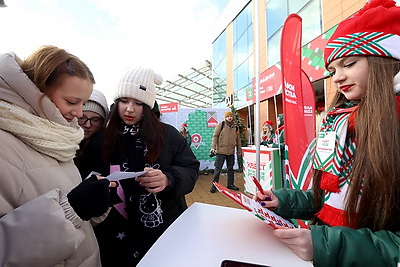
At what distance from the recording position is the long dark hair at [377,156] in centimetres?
64

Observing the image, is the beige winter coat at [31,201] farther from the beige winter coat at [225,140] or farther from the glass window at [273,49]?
the glass window at [273,49]

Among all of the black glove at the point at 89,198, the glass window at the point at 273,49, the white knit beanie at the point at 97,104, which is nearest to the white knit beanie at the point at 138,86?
the white knit beanie at the point at 97,104

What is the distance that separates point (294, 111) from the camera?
207cm

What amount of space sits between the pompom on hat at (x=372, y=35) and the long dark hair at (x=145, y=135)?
3.33 ft

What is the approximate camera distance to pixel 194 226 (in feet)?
2.14

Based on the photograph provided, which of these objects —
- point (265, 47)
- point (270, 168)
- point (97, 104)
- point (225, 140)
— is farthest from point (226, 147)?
point (265, 47)

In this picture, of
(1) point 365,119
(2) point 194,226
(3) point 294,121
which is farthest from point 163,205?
(3) point 294,121

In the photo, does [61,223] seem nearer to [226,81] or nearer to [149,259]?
[149,259]

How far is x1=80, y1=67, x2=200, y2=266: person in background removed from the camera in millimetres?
1158

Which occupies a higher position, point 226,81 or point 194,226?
point 226,81

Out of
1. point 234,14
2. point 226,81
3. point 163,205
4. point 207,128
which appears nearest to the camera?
point 163,205

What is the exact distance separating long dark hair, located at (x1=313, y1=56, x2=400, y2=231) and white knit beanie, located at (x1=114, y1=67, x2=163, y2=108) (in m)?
1.17

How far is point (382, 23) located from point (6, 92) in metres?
1.44

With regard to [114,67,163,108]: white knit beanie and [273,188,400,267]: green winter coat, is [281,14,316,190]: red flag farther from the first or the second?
[273,188,400,267]: green winter coat
